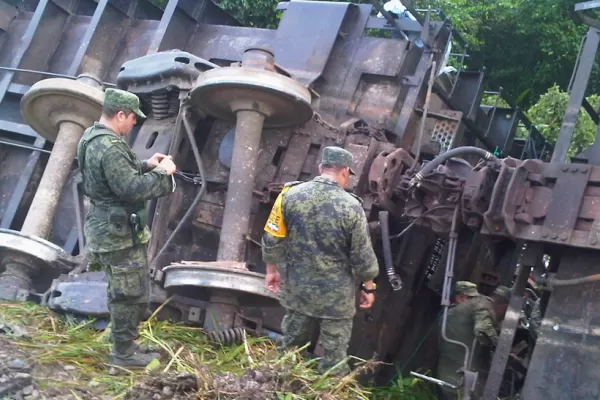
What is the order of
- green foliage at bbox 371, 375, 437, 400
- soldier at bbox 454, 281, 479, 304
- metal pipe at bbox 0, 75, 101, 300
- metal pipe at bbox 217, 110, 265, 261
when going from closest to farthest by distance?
metal pipe at bbox 217, 110, 265, 261 → green foliage at bbox 371, 375, 437, 400 → soldier at bbox 454, 281, 479, 304 → metal pipe at bbox 0, 75, 101, 300

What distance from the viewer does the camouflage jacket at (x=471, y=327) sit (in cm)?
557

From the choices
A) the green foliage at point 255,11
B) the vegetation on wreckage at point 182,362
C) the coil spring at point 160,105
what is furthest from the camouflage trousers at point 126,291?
the green foliage at point 255,11

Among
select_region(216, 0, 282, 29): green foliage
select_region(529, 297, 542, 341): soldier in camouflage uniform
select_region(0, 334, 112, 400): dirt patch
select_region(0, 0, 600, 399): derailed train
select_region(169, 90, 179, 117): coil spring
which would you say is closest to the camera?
select_region(0, 334, 112, 400): dirt patch

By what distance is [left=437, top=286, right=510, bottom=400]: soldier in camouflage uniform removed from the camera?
5.55 m

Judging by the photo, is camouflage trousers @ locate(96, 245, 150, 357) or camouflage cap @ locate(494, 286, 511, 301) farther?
camouflage cap @ locate(494, 286, 511, 301)

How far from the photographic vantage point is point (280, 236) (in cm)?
450

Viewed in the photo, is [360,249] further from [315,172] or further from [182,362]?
[315,172]

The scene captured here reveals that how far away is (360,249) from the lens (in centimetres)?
436

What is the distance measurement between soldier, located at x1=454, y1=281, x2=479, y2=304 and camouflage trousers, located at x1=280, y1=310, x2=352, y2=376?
1.87 meters

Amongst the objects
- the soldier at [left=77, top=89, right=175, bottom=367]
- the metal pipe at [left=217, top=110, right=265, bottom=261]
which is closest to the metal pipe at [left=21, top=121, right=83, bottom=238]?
the metal pipe at [left=217, top=110, right=265, bottom=261]

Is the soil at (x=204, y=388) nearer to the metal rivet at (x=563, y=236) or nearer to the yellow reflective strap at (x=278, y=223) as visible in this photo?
the yellow reflective strap at (x=278, y=223)

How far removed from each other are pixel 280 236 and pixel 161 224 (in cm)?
191

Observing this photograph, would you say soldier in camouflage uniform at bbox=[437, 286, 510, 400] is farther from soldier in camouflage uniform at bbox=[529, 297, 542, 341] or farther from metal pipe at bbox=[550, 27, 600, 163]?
metal pipe at bbox=[550, 27, 600, 163]

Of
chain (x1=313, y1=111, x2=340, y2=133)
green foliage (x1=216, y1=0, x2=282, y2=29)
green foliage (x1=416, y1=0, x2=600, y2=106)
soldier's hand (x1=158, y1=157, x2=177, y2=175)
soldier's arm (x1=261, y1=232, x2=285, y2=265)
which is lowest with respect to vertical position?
soldier's arm (x1=261, y1=232, x2=285, y2=265)
